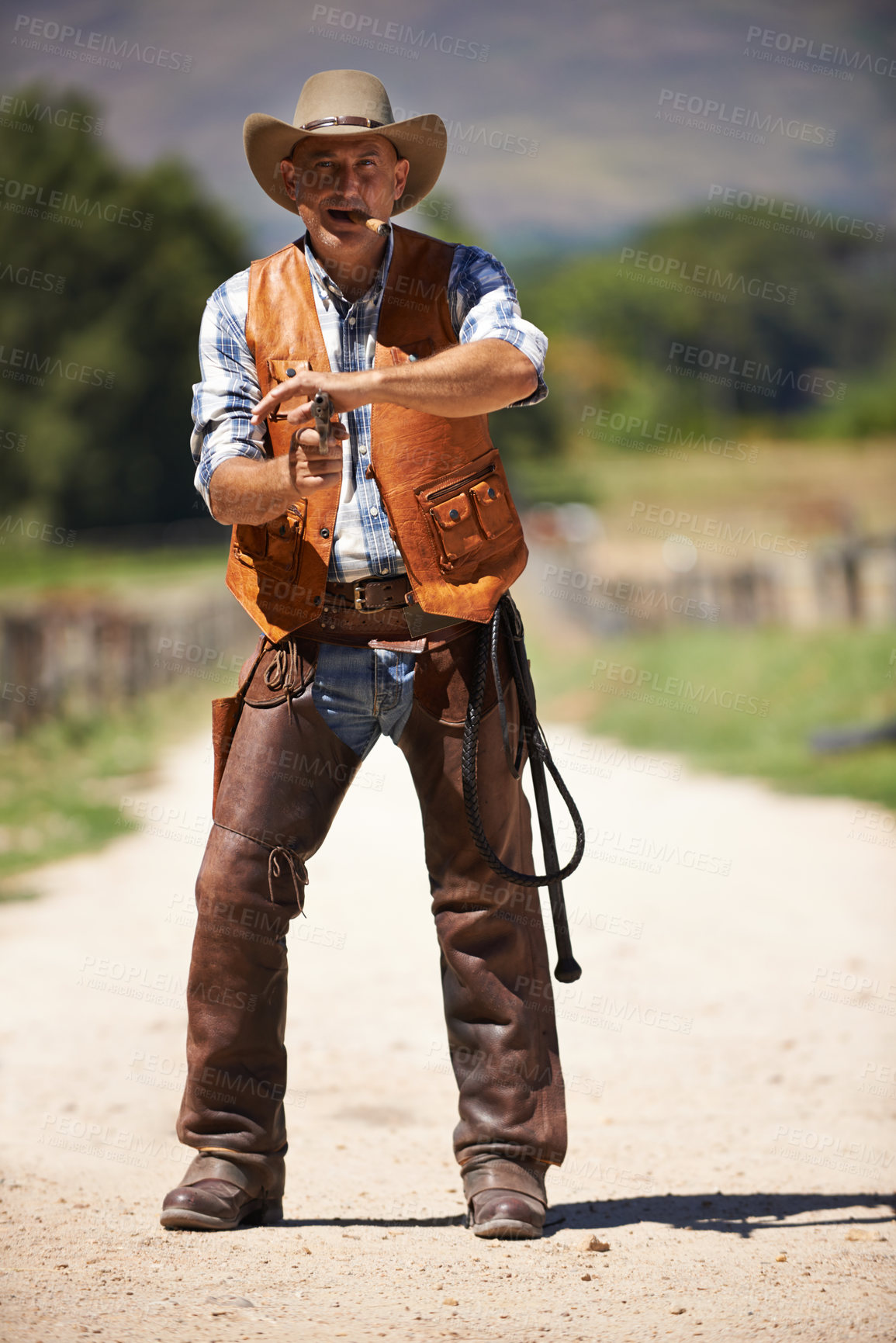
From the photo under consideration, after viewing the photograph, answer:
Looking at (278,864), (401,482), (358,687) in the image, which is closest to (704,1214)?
(278,864)

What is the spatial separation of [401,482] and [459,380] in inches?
11.4

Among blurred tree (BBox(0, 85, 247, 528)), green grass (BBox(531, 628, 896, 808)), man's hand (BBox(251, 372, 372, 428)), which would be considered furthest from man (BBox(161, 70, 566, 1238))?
blurred tree (BBox(0, 85, 247, 528))

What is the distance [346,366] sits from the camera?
3002 mm

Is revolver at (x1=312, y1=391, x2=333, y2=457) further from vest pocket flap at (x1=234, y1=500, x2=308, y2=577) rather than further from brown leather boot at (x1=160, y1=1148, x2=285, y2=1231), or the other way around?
brown leather boot at (x1=160, y1=1148, x2=285, y2=1231)

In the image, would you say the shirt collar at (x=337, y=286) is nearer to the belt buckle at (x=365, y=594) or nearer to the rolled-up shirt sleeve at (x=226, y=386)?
the rolled-up shirt sleeve at (x=226, y=386)

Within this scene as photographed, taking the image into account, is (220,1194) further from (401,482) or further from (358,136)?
(358,136)

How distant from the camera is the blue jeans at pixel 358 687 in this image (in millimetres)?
3027

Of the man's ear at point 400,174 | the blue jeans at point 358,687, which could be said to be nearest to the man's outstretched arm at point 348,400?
the blue jeans at point 358,687

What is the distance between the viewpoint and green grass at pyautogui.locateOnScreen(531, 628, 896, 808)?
952cm

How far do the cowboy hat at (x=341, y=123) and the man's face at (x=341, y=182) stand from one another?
0.03 m

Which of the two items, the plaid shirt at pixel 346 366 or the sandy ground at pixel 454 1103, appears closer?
the sandy ground at pixel 454 1103

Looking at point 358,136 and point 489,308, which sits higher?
point 358,136

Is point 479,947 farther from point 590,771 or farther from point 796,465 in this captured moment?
point 796,465

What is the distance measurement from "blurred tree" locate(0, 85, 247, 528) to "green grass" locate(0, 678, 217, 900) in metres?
25.4
